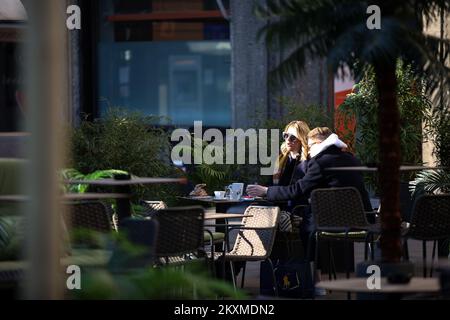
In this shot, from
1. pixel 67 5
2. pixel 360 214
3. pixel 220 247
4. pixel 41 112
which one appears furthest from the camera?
pixel 67 5

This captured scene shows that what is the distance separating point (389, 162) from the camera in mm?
6938

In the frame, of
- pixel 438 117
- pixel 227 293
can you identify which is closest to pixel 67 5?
pixel 438 117

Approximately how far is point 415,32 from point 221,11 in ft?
49.3

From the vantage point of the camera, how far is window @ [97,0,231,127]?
22.3 m

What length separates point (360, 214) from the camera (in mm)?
10430

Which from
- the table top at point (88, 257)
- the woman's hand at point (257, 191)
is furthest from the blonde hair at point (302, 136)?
the table top at point (88, 257)

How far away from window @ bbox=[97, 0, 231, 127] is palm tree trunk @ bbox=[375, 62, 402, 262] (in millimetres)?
15062

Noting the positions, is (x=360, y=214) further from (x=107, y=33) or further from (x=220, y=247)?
(x=107, y=33)

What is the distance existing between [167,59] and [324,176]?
11.8m

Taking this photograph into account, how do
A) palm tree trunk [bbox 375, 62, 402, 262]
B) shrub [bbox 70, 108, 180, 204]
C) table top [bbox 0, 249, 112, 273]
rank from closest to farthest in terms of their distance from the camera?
1. table top [bbox 0, 249, 112, 273]
2. palm tree trunk [bbox 375, 62, 402, 262]
3. shrub [bbox 70, 108, 180, 204]

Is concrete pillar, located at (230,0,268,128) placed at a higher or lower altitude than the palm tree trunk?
higher

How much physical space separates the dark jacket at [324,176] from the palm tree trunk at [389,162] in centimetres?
422

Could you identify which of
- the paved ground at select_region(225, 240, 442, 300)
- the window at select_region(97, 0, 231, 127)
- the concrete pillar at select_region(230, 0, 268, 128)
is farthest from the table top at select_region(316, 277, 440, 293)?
the window at select_region(97, 0, 231, 127)

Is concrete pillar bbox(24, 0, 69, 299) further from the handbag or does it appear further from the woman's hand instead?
the woman's hand
